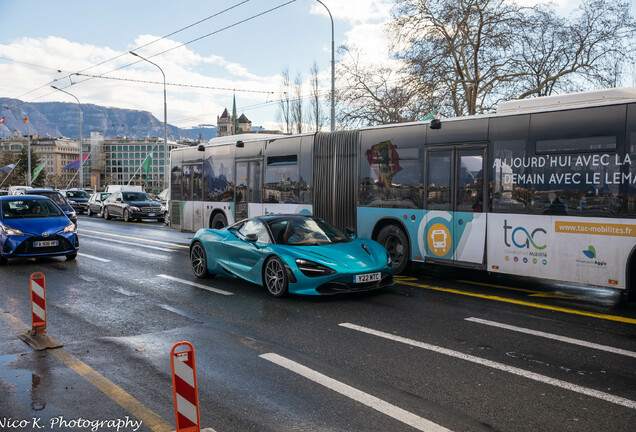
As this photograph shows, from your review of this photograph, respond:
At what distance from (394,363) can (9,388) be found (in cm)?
353

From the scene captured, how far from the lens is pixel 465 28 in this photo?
92.4ft

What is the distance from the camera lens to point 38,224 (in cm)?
1305

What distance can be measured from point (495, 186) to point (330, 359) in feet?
17.8

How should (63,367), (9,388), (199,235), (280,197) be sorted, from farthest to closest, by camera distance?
(280,197)
(199,235)
(63,367)
(9,388)

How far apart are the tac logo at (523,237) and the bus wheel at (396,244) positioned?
227 centimetres

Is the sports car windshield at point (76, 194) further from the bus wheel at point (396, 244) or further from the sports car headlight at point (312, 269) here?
the sports car headlight at point (312, 269)

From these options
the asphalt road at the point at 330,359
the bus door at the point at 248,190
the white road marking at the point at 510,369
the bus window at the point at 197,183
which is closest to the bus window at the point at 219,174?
the bus window at the point at 197,183

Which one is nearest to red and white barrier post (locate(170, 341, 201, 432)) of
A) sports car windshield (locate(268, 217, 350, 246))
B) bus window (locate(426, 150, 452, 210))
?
sports car windshield (locate(268, 217, 350, 246))

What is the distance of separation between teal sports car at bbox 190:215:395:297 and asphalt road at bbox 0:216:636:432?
11.3 inches

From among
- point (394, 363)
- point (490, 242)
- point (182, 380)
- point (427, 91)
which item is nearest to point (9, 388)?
point (182, 380)

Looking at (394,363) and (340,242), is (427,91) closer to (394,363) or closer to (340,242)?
(340,242)

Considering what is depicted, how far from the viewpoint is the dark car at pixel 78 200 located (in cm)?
3894

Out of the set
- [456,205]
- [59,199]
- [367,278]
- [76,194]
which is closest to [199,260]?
[367,278]

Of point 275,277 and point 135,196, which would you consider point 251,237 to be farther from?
point 135,196
